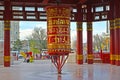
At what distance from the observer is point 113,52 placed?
27094mm

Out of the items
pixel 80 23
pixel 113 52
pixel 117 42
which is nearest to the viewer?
pixel 117 42

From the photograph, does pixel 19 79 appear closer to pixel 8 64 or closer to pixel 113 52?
pixel 8 64

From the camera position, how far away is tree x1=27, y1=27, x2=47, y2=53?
54.3m

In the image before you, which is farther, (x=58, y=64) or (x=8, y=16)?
(x=8, y=16)

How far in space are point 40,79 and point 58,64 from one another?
3.96 metres

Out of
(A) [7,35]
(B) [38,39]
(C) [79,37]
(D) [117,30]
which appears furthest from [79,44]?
(B) [38,39]

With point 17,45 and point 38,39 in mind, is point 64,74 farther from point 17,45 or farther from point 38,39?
point 38,39

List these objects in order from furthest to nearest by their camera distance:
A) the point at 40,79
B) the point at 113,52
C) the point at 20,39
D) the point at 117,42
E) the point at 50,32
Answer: the point at 20,39
the point at 113,52
the point at 117,42
the point at 50,32
the point at 40,79

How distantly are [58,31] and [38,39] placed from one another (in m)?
40.5

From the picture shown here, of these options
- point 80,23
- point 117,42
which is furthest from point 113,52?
point 80,23

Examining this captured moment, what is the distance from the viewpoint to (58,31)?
664 inches

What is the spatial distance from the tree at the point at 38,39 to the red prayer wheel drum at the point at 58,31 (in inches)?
1407

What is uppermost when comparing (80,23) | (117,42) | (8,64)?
(80,23)

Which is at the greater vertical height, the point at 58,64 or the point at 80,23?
the point at 80,23
